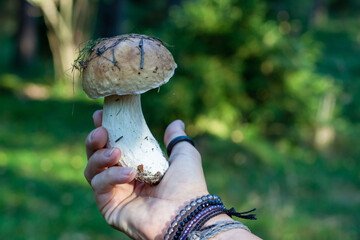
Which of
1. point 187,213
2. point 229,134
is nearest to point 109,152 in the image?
point 187,213

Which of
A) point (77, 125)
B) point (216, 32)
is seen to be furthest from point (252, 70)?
point (77, 125)

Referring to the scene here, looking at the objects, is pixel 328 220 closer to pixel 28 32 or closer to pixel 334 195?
pixel 334 195

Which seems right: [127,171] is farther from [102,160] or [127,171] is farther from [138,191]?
[138,191]

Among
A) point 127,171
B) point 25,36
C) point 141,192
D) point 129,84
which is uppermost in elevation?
point 25,36

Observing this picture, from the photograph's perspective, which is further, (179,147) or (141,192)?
(179,147)

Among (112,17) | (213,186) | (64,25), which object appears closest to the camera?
(213,186)

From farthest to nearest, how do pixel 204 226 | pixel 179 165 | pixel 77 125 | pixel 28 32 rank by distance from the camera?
pixel 28 32 < pixel 77 125 < pixel 179 165 < pixel 204 226

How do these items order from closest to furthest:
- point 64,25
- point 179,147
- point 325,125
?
1. point 179,147
2. point 325,125
3. point 64,25
